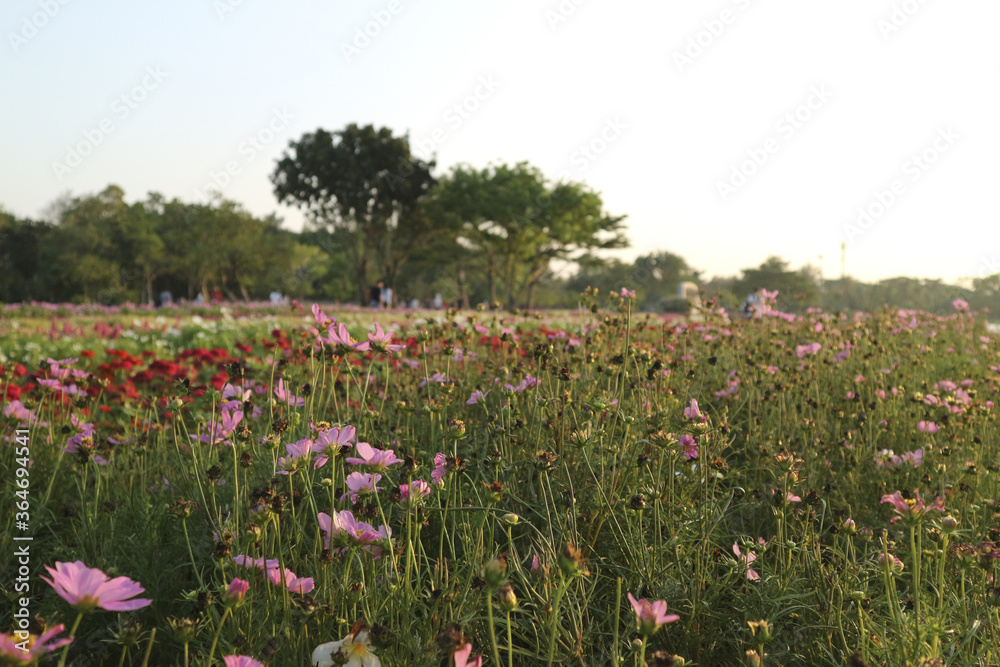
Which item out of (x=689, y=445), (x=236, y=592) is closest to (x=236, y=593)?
(x=236, y=592)

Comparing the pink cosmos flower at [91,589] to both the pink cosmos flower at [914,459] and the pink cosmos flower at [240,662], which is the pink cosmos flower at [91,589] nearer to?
the pink cosmos flower at [240,662]

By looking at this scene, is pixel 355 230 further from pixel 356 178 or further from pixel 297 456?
pixel 297 456

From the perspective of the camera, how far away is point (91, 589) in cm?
75

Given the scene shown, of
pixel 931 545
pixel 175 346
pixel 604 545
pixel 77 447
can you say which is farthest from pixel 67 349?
pixel 931 545

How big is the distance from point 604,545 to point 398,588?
82 centimetres

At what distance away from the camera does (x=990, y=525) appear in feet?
6.83

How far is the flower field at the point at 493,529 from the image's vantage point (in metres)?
1.12

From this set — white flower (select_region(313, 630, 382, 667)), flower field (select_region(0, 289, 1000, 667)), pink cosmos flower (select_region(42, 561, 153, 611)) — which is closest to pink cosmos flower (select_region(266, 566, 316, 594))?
flower field (select_region(0, 289, 1000, 667))

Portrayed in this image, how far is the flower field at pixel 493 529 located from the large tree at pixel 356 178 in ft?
83.1

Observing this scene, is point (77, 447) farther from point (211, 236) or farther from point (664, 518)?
point (211, 236)

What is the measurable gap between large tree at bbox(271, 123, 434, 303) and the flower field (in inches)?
998

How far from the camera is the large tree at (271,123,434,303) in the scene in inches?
Answer: 1069

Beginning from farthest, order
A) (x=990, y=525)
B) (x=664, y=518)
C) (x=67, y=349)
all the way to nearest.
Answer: (x=67, y=349) → (x=990, y=525) → (x=664, y=518)

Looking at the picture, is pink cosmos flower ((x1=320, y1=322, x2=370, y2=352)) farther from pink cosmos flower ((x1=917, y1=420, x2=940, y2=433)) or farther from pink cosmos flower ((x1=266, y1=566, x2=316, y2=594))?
pink cosmos flower ((x1=917, y1=420, x2=940, y2=433))
